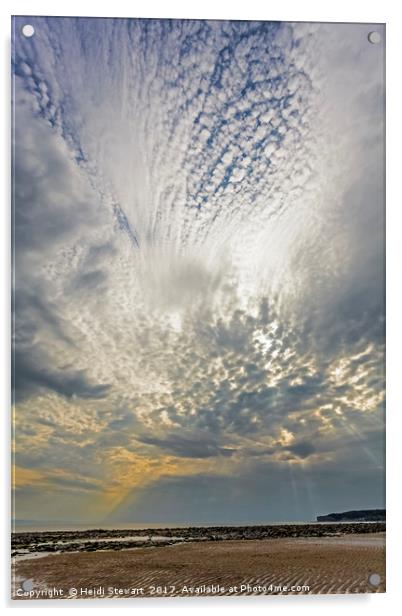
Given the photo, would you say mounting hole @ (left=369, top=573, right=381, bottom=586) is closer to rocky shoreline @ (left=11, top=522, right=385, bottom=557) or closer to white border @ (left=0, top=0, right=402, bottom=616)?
white border @ (left=0, top=0, right=402, bottom=616)

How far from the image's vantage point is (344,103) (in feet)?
12.4

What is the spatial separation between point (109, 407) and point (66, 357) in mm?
366

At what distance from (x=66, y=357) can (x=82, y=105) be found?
1414 millimetres

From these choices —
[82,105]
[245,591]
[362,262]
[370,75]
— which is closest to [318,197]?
[362,262]

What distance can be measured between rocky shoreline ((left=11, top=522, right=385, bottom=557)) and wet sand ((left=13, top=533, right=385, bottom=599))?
0.03 m

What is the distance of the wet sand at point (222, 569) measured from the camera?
3.57 m

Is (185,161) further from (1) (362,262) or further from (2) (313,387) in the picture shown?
(2) (313,387)

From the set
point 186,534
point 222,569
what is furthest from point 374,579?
point 186,534
